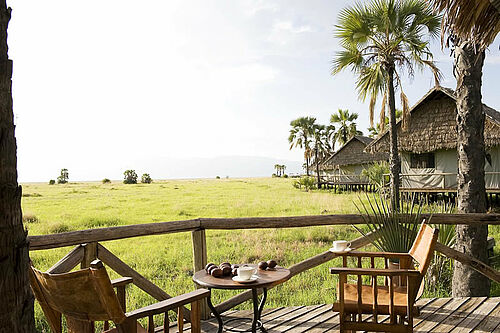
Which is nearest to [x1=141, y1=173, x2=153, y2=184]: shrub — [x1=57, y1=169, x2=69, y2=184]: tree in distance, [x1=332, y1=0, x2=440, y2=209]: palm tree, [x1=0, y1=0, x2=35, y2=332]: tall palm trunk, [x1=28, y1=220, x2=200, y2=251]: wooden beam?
[x1=57, y1=169, x2=69, y2=184]: tree in distance

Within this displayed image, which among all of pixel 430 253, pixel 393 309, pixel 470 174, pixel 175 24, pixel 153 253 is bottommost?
pixel 153 253

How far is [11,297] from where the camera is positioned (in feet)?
3.76

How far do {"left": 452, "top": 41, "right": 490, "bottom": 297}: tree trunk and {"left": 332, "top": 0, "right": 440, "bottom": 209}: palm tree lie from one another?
731 centimetres

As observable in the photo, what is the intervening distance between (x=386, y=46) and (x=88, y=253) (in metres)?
10.8

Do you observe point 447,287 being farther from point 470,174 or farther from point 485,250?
point 470,174

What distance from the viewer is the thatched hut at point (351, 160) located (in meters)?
26.2

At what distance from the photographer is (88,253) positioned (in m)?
2.89

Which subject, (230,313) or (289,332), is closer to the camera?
(289,332)

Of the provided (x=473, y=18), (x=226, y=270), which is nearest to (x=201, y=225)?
(x=226, y=270)

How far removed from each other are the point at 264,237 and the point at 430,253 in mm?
7375

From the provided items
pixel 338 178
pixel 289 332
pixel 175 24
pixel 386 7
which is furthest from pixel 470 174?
pixel 338 178

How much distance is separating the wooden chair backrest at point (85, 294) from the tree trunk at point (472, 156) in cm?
365

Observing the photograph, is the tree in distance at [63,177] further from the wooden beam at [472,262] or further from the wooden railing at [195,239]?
the wooden beam at [472,262]

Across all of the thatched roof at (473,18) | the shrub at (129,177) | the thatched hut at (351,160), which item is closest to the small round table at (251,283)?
the thatched roof at (473,18)
